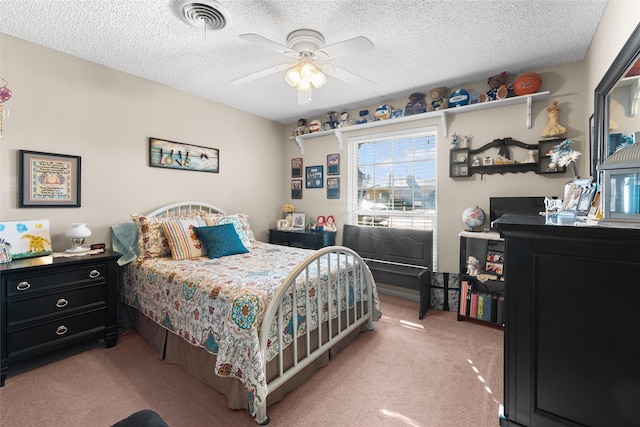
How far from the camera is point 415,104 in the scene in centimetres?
353

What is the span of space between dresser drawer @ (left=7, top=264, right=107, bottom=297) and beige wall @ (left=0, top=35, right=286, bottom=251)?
0.56 m

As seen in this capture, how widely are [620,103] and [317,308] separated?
2190 millimetres

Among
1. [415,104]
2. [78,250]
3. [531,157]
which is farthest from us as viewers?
[415,104]

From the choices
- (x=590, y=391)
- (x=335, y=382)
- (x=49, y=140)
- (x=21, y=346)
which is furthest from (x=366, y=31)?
(x=21, y=346)

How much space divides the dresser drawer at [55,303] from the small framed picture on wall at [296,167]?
307cm

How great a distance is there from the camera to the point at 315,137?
4594 millimetres

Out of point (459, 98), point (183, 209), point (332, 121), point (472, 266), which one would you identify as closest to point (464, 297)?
point (472, 266)

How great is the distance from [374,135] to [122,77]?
10.0ft

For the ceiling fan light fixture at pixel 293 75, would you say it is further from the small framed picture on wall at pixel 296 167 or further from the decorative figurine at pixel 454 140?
the small framed picture on wall at pixel 296 167

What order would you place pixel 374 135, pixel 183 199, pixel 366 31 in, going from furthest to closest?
pixel 374 135
pixel 183 199
pixel 366 31

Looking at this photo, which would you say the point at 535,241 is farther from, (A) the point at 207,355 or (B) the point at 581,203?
(A) the point at 207,355

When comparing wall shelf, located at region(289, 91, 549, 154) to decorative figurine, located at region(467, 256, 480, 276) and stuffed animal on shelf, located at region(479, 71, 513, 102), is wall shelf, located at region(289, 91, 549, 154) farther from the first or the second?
decorative figurine, located at region(467, 256, 480, 276)

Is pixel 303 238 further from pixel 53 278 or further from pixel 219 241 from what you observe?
pixel 53 278

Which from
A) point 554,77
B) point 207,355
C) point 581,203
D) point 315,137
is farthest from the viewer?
point 315,137
